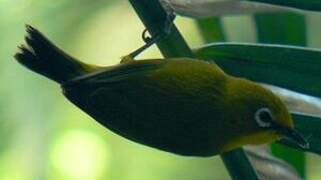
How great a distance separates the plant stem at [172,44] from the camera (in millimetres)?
1090

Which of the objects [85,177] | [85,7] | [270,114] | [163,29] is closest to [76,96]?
[163,29]

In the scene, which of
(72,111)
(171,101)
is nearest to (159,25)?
(171,101)

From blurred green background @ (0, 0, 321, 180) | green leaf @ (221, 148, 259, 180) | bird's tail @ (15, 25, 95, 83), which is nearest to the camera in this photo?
green leaf @ (221, 148, 259, 180)

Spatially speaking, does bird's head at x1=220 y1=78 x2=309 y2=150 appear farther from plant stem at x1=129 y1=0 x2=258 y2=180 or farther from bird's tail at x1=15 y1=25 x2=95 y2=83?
bird's tail at x1=15 y1=25 x2=95 y2=83

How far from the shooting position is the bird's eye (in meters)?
1.20

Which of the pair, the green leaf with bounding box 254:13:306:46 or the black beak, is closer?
the black beak

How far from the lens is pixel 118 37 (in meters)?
2.31

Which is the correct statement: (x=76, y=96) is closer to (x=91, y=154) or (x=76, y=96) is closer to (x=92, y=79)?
(x=92, y=79)

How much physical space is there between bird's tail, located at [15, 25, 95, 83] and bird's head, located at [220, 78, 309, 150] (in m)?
0.25

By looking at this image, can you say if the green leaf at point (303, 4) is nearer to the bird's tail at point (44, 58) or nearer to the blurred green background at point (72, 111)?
the bird's tail at point (44, 58)

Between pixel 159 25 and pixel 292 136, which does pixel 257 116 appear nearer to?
pixel 292 136

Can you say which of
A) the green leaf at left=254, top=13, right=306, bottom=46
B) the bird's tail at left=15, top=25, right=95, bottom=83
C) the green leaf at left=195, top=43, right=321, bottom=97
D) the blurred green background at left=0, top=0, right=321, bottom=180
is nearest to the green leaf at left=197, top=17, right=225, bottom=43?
the green leaf at left=254, top=13, right=306, bottom=46

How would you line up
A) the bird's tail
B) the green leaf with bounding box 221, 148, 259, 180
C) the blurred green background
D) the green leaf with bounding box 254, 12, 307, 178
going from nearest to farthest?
the green leaf with bounding box 221, 148, 259, 180
the bird's tail
the green leaf with bounding box 254, 12, 307, 178
the blurred green background

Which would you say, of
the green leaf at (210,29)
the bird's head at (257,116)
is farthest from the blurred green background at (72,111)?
the bird's head at (257,116)
